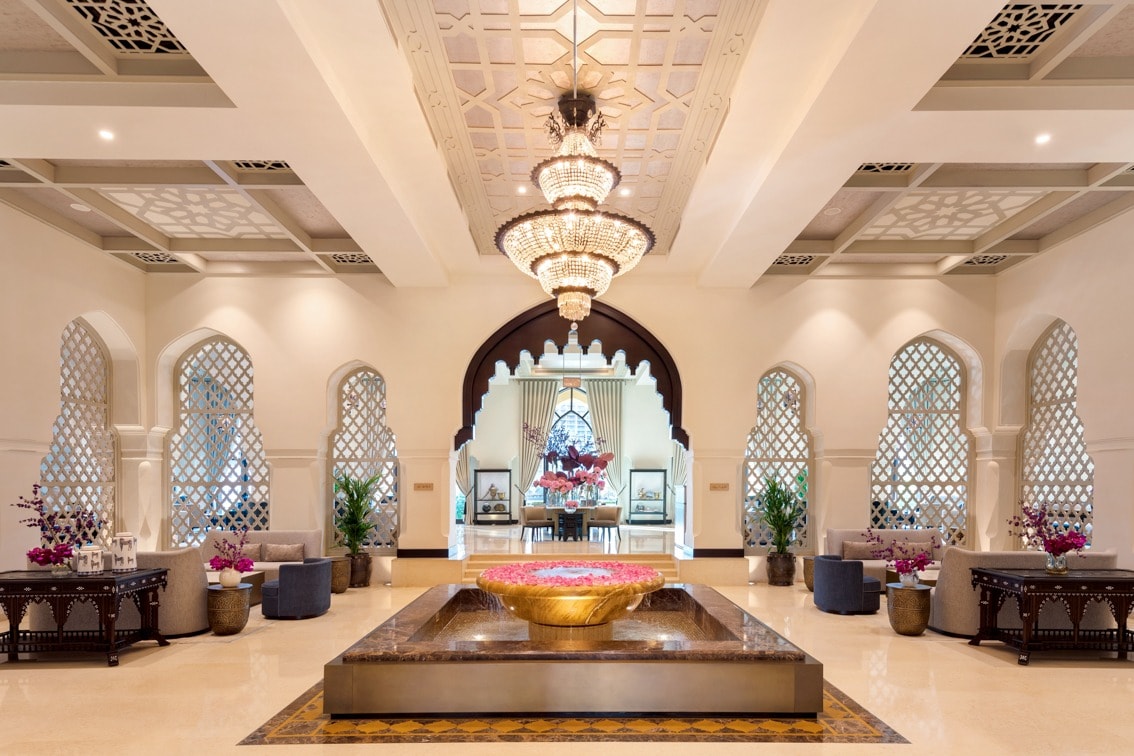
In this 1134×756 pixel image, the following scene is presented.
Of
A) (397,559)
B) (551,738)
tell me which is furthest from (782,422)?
(551,738)

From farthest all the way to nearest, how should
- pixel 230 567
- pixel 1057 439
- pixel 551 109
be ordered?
pixel 1057 439 → pixel 230 567 → pixel 551 109

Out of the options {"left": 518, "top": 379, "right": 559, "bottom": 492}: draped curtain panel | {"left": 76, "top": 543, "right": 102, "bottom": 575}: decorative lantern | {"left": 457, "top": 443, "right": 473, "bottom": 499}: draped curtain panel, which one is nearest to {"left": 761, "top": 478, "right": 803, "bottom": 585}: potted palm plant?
{"left": 76, "top": 543, "right": 102, "bottom": 575}: decorative lantern

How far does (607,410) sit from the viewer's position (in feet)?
60.0

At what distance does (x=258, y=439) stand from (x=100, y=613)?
5.50 m

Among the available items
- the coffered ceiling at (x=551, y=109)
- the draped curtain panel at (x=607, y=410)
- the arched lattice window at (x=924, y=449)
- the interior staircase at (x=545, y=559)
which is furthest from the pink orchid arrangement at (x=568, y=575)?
the draped curtain panel at (x=607, y=410)

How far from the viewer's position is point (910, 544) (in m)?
9.67

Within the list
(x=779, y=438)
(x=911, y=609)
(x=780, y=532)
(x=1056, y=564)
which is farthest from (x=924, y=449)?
(x=1056, y=564)

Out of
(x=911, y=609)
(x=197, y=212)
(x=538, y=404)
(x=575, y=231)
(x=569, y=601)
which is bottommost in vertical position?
(x=911, y=609)

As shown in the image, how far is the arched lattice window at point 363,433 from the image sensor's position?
11008 mm

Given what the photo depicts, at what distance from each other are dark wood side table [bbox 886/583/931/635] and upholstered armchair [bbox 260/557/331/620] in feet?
17.6

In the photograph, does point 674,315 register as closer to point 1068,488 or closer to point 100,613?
point 1068,488

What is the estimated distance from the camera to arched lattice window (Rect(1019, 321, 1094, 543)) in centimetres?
902

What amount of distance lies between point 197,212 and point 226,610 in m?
4.04

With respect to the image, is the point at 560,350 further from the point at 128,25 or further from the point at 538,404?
the point at 538,404
